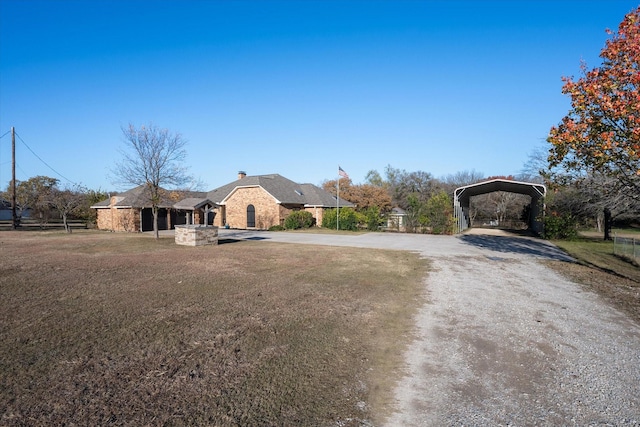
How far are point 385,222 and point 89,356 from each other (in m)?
29.4

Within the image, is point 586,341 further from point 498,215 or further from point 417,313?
point 498,215

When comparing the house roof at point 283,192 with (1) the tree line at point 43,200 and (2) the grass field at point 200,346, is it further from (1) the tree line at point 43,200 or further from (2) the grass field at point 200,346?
(2) the grass field at point 200,346

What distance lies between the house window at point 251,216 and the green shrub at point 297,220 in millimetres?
4215

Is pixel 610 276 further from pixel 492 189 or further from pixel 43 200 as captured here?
pixel 43 200

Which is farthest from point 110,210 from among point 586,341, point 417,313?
point 586,341

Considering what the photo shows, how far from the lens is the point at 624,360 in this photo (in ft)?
15.3

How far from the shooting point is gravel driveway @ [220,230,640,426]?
3.40m

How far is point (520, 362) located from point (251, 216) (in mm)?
31387

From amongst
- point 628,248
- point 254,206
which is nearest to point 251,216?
point 254,206

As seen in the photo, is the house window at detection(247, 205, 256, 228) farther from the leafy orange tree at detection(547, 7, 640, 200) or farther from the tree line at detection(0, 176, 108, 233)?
the leafy orange tree at detection(547, 7, 640, 200)

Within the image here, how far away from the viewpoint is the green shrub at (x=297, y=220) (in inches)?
1246

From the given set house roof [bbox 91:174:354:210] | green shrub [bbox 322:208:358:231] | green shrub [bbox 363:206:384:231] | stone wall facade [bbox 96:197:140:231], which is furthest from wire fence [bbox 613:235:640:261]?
stone wall facade [bbox 96:197:140:231]

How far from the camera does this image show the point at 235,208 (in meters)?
35.3

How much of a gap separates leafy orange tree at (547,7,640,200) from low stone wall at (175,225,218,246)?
1597 cm
